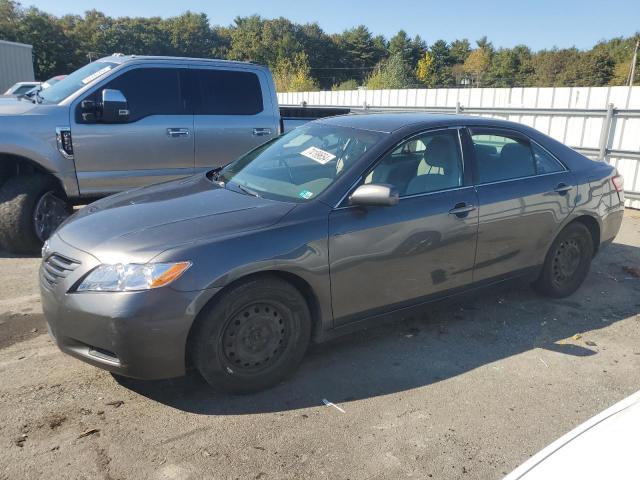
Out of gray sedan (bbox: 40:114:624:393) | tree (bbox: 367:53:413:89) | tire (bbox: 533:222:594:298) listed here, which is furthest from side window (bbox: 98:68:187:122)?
tree (bbox: 367:53:413:89)

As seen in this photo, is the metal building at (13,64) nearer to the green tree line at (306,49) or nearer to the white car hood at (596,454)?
the green tree line at (306,49)

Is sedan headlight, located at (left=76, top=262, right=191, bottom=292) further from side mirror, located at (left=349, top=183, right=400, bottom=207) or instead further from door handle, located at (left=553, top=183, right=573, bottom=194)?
door handle, located at (left=553, top=183, right=573, bottom=194)

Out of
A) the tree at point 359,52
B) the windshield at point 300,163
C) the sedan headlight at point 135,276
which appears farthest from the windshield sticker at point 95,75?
the tree at point 359,52

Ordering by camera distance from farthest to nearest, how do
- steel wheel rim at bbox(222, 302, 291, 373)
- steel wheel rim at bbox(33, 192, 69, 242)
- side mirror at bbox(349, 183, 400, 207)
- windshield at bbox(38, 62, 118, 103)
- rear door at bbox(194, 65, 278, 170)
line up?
rear door at bbox(194, 65, 278, 170) < windshield at bbox(38, 62, 118, 103) < steel wheel rim at bbox(33, 192, 69, 242) < side mirror at bbox(349, 183, 400, 207) < steel wheel rim at bbox(222, 302, 291, 373)

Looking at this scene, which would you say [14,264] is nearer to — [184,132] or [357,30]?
[184,132]

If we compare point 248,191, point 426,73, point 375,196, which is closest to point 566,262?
point 375,196

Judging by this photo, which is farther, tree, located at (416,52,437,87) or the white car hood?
tree, located at (416,52,437,87)

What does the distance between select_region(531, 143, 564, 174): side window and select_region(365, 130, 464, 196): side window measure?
0.91 meters

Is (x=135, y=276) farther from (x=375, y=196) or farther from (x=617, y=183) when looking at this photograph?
(x=617, y=183)

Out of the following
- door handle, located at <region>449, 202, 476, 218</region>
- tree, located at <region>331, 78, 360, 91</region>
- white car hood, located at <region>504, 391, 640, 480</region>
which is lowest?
white car hood, located at <region>504, 391, 640, 480</region>

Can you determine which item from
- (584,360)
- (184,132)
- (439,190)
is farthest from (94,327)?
(184,132)

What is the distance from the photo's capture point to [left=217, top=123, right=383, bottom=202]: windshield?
3.54 meters

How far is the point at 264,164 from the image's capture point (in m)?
4.07

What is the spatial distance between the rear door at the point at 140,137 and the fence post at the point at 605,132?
691 cm
